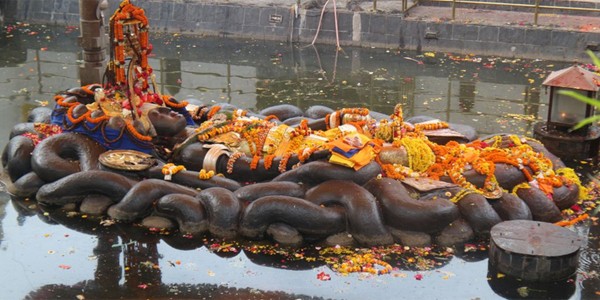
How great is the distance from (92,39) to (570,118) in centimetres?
482

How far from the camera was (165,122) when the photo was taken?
7.47 meters

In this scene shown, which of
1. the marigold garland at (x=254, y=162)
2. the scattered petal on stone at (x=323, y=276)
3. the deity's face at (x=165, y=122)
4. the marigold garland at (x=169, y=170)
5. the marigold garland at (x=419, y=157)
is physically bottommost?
the scattered petal on stone at (x=323, y=276)

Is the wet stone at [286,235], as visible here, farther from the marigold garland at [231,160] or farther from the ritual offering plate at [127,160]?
the ritual offering plate at [127,160]

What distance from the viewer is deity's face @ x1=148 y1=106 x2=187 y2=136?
24.5ft

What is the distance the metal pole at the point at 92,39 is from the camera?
8.75 metres

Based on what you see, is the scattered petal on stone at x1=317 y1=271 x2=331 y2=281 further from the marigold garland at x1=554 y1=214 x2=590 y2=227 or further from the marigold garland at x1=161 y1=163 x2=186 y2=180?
the marigold garland at x1=554 y1=214 x2=590 y2=227

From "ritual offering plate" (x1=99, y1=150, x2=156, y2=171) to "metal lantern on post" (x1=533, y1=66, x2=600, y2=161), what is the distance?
3.67m

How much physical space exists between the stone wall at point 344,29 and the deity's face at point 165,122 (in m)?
6.35

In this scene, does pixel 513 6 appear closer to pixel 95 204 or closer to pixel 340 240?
pixel 340 240

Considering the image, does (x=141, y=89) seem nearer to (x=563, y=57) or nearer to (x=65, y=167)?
(x=65, y=167)

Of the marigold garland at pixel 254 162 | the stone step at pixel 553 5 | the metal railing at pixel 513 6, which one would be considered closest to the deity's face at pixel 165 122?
the marigold garland at pixel 254 162

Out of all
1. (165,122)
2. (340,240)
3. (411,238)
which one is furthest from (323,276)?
(165,122)

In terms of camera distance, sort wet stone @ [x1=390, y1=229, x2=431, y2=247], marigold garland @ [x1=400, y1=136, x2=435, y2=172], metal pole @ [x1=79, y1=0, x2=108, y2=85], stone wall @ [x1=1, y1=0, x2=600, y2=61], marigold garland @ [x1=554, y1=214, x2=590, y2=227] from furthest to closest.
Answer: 1. stone wall @ [x1=1, y1=0, x2=600, y2=61]
2. metal pole @ [x1=79, y1=0, x2=108, y2=85]
3. marigold garland @ [x1=400, y1=136, x2=435, y2=172]
4. marigold garland @ [x1=554, y1=214, x2=590, y2=227]
5. wet stone @ [x1=390, y1=229, x2=431, y2=247]

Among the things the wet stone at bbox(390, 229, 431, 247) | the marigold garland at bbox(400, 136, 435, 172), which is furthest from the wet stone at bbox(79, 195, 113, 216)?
the marigold garland at bbox(400, 136, 435, 172)
